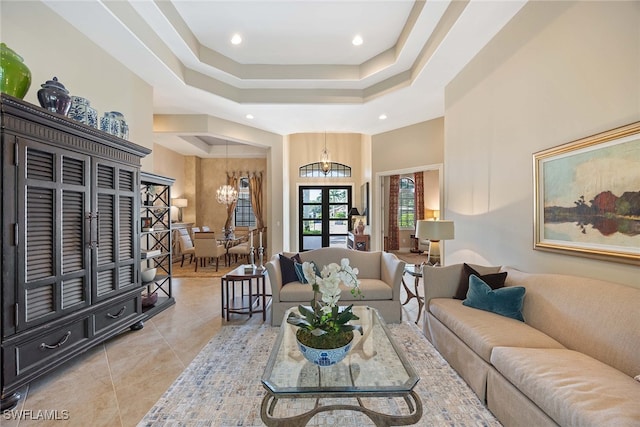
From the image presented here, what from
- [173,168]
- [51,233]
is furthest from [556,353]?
[173,168]

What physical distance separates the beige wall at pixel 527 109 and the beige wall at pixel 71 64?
4.53 m

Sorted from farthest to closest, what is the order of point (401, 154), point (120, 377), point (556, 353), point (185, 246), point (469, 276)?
point (185, 246)
point (401, 154)
point (469, 276)
point (120, 377)
point (556, 353)

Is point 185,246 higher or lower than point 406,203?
lower

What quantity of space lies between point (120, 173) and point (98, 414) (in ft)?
7.26

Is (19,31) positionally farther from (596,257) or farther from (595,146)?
(596,257)

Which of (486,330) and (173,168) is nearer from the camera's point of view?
(486,330)

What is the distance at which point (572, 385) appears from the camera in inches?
55.1

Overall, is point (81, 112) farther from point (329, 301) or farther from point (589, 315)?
point (589, 315)

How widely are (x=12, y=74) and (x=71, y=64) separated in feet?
3.60

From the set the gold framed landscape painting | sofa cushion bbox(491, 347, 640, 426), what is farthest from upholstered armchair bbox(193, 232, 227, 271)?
the gold framed landscape painting

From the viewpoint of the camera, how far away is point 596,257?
6.70 ft

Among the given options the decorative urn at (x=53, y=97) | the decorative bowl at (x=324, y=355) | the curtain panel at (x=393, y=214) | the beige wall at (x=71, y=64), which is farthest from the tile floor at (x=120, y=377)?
the curtain panel at (x=393, y=214)

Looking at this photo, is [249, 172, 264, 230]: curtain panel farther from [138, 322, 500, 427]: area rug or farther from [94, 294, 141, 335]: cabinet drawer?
[138, 322, 500, 427]: area rug

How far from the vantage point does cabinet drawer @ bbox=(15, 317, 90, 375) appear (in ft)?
6.43
